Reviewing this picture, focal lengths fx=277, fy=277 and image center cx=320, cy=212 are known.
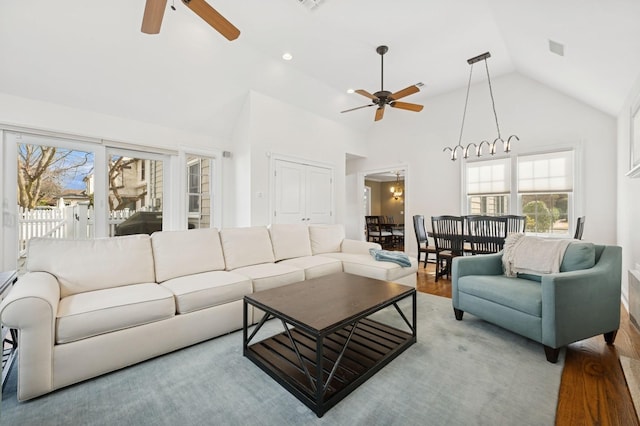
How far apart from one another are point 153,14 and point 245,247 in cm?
224

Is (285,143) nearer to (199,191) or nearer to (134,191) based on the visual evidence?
(199,191)

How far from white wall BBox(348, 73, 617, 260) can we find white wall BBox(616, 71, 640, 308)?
0.28m

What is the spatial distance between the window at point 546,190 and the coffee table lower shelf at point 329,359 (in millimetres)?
3970

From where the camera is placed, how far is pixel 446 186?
5625mm

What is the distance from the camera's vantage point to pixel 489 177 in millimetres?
5168

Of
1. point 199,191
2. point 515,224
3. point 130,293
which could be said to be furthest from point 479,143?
point 130,293

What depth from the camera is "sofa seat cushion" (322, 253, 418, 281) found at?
10.4 ft

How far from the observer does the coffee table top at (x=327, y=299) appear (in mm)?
1696

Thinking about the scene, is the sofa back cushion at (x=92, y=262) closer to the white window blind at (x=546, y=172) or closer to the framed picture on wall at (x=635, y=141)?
the framed picture on wall at (x=635, y=141)

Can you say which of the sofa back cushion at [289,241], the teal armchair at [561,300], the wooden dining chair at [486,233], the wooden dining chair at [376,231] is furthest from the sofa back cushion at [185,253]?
the wooden dining chair at [376,231]

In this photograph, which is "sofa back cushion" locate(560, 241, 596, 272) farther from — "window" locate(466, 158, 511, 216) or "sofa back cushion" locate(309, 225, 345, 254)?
"window" locate(466, 158, 511, 216)

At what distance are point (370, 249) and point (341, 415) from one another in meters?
2.54

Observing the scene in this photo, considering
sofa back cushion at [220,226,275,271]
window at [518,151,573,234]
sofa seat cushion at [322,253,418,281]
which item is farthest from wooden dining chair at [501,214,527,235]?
sofa back cushion at [220,226,275,271]

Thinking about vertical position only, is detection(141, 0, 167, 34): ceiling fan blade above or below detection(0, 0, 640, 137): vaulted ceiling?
below
